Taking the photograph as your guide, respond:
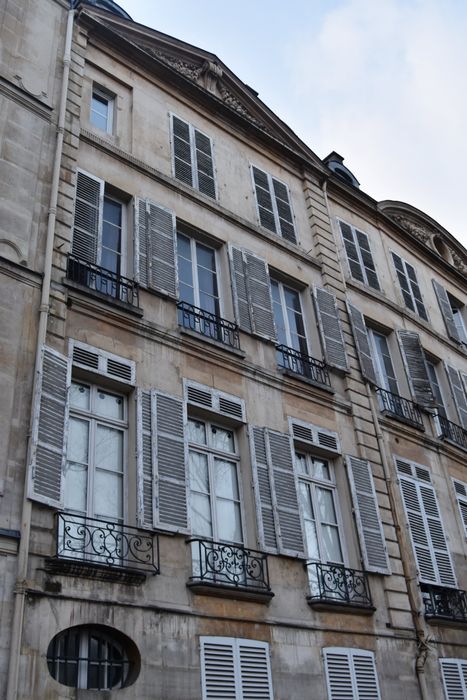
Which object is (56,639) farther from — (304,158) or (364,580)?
(304,158)

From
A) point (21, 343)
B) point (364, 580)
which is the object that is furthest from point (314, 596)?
point (21, 343)

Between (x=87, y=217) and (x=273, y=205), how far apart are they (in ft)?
15.1

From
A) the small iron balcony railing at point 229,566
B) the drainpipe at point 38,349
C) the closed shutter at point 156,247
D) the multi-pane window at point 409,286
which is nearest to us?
the drainpipe at point 38,349

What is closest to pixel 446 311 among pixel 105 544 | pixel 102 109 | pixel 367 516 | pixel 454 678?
pixel 367 516

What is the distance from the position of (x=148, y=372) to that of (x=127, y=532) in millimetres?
2056

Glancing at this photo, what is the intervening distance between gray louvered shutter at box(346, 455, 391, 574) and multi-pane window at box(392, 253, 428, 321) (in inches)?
225

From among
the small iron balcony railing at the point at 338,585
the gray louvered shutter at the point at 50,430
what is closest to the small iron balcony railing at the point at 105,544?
the gray louvered shutter at the point at 50,430

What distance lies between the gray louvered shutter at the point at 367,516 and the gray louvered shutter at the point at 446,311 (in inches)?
255

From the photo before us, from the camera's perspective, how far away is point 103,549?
7.54 m

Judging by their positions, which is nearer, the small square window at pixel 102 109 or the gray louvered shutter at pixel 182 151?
the small square window at pixel 102 109

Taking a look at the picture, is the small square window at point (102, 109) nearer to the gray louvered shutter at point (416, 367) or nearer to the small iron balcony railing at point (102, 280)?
the small iron balcony railing at point (102, 280)

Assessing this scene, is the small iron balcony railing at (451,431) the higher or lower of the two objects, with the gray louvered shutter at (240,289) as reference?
lower

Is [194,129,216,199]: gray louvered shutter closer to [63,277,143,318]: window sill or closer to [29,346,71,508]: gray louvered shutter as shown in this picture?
[63,277,143,318]: window sill

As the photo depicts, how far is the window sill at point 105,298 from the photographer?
8.80 metres
